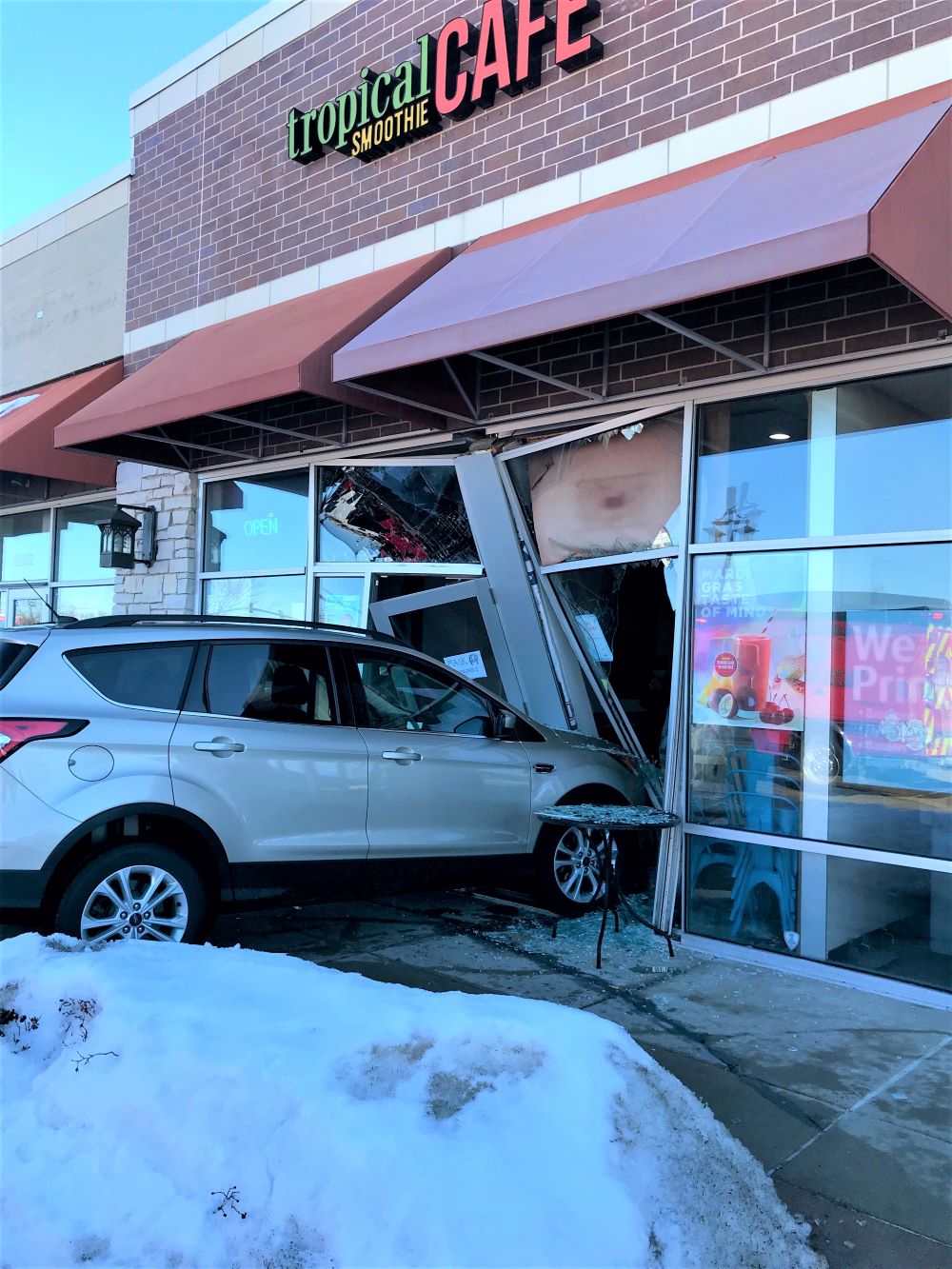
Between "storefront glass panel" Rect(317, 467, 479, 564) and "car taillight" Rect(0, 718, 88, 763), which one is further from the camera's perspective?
"storefront glass panel" Rect(317, 467, 479, 564)

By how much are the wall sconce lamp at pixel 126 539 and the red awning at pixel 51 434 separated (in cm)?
80

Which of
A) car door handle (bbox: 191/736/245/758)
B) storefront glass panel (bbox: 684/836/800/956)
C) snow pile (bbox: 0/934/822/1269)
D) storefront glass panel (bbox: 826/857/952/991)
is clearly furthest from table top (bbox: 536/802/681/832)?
snow pile (bbox: 0/934/822/1269)

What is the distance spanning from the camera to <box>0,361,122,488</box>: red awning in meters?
10.5

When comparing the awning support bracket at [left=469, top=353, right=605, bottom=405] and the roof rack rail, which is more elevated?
the awning support bracket at [left=469, top=353, right=605, bottom=405]

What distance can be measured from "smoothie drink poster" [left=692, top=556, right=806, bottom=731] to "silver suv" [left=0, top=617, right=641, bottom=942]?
3.65 feet

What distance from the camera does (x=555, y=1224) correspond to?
8.11 ft

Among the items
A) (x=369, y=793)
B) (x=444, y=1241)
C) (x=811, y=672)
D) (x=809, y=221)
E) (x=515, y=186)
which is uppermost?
(x=515, y=186)

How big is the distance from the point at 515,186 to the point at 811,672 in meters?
4.33

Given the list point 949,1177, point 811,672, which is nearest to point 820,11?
point 811,672

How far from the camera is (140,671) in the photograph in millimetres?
5402

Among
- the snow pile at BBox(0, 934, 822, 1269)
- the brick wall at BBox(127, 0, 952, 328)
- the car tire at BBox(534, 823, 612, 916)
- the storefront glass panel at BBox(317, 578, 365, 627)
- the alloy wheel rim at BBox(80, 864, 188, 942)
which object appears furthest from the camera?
the storefront glass panel at BBox(317, 578, 365, 627)

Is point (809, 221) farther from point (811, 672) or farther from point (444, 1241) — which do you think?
point (444, 1241)

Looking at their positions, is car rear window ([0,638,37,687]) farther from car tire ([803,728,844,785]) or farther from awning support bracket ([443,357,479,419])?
car tire ([803,728,844,785])

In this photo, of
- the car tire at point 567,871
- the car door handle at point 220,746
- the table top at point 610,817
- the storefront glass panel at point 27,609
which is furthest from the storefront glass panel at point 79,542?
the table top at point 610,817
